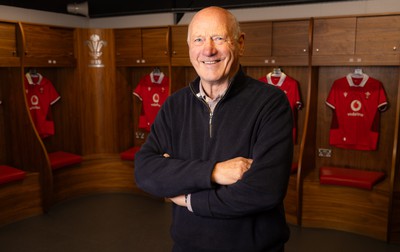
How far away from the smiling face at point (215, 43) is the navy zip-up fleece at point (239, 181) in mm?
71

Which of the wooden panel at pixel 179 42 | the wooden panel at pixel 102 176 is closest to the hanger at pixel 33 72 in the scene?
the wooden panel at pixel 102 176

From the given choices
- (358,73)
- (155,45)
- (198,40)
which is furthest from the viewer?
(155,45)

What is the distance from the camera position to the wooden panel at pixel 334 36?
3.57 metres

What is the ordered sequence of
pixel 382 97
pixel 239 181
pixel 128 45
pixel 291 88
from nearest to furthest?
pixel 239 181 < pixel 382 97 < pixel 291 88 < pixel 128 45

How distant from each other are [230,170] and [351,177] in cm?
284

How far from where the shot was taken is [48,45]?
14.4 feet

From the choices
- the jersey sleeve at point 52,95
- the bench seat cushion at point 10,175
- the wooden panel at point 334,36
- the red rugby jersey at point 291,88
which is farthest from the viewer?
the jersey sleeve at point 52,95

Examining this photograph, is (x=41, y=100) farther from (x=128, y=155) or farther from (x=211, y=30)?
(x=211, y=30)

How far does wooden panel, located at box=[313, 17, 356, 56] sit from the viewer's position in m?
3.57

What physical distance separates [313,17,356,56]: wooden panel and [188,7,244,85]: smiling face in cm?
262

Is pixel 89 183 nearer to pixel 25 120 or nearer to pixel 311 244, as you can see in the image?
pixel 25 120

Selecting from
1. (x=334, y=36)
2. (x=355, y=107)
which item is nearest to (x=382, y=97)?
(x=355, y=107)

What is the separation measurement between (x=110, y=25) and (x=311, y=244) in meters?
3.90

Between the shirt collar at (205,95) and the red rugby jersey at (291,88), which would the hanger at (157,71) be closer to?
the red rugby jersey at (291,88)
